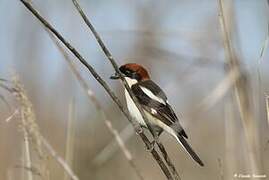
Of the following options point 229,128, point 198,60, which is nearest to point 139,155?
point 229,128

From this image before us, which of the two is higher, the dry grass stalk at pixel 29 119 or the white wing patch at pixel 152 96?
the dry grass stalk at pixel 29 119

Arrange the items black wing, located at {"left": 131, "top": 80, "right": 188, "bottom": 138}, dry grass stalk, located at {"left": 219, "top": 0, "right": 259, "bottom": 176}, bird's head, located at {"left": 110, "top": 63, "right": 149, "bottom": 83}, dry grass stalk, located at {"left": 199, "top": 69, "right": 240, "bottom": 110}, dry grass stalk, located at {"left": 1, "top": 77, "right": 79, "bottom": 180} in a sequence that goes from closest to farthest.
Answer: dry grass stalk, located at {"left": 219, "top": 0, "right": 259, "bottom": 176} < dry grass stalk, located at {"left": 199, "top": 69, "right": 240, "bottom": 110} < dry grass stalk, located at {"left": 1, "top": 77, "right": 79, "bottom": 180} < black wing, located at {"left": 131, "top": 80, "right": 188, "bottom": 138} < bird's head, located at {"left": 110, "top": 63, "right": 149, "bottom": 83}

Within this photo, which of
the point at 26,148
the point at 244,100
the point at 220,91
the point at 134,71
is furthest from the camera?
the point at 134,71

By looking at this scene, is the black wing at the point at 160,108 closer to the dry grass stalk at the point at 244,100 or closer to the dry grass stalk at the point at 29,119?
the dry grass stalk at the point at 29,119

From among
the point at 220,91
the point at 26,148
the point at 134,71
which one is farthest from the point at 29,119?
the point at 134,71

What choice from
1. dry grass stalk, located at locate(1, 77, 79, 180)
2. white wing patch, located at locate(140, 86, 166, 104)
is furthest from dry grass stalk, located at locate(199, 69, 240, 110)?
white wing patch, located at locate(140, 86, 166, 104)

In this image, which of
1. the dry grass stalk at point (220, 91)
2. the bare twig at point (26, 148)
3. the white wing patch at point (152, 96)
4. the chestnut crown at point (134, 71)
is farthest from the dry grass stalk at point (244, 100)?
the chestnut crown at point (134, 71)

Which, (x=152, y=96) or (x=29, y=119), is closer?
(x=29, y=119)

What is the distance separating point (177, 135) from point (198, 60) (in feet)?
2.53

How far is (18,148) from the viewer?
2990 mm

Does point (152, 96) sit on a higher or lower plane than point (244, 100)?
lower

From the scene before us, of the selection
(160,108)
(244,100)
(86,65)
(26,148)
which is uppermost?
(86,65)

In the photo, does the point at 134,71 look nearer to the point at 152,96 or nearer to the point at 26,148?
the point at 152,96

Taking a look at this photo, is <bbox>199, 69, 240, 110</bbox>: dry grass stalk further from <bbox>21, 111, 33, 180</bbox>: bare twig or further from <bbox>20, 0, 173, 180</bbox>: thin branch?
<bbox>21, 111, 33, 180</bbox>: bare twig
